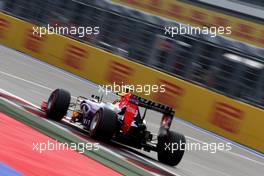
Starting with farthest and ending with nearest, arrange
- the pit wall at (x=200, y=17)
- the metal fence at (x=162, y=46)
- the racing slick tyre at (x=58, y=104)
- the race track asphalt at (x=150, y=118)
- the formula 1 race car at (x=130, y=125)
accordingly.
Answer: the pit wall at (x=200, y=17) < the metal fence at (x=162, y=46) < the race track asphalt at (x=150, y=118) < the racing slick tyre at (x=58, y=104) < the formula 1 race car at (x=130, y=125)

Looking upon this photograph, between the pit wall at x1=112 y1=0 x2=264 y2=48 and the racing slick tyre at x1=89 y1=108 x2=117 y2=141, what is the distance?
10074 millimetres

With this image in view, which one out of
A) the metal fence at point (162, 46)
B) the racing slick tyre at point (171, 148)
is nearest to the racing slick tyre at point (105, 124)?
the racing slick tyre at point (171, 148)

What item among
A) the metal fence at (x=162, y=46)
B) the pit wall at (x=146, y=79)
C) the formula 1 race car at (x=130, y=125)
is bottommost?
the pit wall at (x=146, y=79)

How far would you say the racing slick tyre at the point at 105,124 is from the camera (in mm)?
10086

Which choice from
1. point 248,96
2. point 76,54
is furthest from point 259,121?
point 76,54

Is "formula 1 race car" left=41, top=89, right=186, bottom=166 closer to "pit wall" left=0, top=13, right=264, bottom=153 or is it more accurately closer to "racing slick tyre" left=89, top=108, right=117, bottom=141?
"racing slick tyre" left=89, top=108, right=117, bottom=141

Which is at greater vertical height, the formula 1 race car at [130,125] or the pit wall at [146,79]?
the formula 1 race car at [130,125]

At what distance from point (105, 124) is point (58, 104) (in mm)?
1278

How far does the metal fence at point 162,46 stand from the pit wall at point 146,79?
1.13 ft

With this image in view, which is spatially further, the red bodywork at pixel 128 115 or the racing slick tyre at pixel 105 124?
the red bodywork at pixel 128 115

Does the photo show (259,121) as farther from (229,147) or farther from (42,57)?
(42,57)

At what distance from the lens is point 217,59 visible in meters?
19.1

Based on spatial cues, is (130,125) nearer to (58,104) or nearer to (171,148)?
(171,148)

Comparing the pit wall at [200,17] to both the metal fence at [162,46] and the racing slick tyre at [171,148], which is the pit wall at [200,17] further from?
the racing slick tyre at [171,148]
